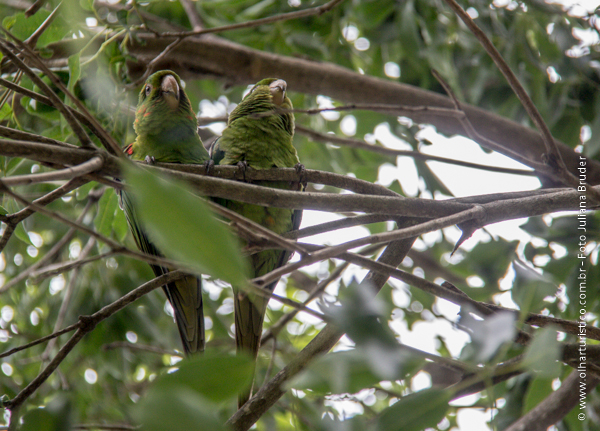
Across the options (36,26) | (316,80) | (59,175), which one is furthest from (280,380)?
(316,80)

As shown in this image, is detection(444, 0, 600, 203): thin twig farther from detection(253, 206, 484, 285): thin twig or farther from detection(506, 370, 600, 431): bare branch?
detection(506, 370, 600, 431): bare branch

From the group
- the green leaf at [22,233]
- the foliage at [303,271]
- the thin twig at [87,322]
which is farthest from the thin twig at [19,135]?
the green leaf at [22,233]

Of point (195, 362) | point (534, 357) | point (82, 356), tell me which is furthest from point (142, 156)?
point (534, 357)

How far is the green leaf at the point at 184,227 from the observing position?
0.51 meters

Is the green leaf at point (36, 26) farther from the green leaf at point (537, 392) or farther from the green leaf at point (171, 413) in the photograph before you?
the green leaf at point (537, 392)

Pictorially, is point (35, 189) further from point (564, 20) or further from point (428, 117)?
point (564, 20)

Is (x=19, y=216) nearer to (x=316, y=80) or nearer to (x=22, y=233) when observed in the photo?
(x=22, y=233)

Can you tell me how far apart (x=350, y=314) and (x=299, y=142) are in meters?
2.71

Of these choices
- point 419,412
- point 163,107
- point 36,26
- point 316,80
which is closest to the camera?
point 419,412

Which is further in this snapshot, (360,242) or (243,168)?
(243,168)

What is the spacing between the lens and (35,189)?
2.44 meters

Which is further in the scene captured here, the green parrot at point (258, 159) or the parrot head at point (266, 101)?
the parrot head at point (266, 101)

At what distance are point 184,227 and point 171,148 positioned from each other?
1.63 m

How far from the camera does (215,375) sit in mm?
590
